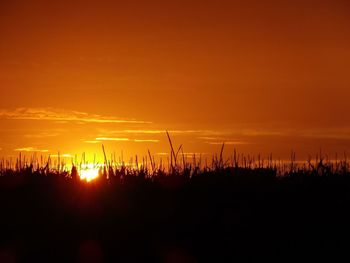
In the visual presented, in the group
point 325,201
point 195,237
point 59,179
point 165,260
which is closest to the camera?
point 165,260

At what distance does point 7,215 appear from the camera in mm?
7465

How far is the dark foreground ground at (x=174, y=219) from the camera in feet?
21.5

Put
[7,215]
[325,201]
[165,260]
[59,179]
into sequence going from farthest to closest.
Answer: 1. [59,179]
2. [325,201]
3. [7,215]
4. [165,260]

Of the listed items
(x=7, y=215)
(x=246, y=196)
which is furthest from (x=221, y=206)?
(x=7, y=215)

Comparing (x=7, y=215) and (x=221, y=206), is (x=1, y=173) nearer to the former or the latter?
(x=7, y=215)

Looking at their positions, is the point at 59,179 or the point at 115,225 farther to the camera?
the point at 59,179

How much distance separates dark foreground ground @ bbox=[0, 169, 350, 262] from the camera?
21.5 ft

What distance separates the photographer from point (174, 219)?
737 cm

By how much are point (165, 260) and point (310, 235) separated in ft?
5.93

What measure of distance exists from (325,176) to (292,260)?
3471 millimetres

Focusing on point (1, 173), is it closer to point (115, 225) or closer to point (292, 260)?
point (115, 225)

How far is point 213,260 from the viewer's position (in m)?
6.41

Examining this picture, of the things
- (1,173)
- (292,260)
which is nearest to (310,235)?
(292,260)

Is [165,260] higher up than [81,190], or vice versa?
[81,190]
